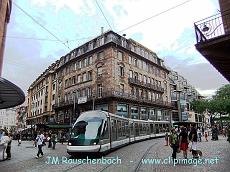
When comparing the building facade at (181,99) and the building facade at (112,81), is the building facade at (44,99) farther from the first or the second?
the building facade at (181,99)

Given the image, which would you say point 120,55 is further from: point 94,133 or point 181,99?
point 181,99

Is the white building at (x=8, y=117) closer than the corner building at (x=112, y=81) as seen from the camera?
No

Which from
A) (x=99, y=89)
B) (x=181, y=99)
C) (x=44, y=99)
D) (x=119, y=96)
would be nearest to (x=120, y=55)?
(x=99, y=89)

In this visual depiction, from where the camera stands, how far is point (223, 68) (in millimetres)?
13383

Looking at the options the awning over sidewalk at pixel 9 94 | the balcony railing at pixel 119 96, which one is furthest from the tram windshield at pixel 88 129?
the balcony railing at pixel 119 96

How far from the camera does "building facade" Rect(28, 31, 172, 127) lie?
44906 millimetres

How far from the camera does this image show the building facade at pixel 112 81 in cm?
4491

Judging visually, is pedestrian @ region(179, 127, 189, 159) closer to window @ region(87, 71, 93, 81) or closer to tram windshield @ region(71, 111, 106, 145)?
tram windshield @ region(71, 111, 106, 145)

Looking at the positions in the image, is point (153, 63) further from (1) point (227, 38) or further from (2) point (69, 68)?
(1) point (227, 38)

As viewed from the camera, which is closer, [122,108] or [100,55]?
[122,108]

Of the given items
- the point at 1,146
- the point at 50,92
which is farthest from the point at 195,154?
the point at 50,92

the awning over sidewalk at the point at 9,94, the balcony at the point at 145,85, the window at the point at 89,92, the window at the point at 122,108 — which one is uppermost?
the balcony at the point at 145,85

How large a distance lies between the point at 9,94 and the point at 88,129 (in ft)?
17.3

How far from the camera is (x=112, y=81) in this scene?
4403 centimetres
